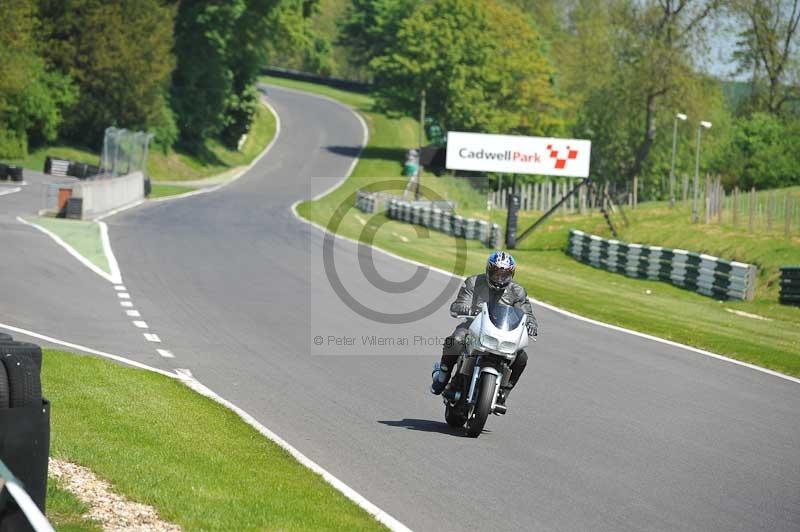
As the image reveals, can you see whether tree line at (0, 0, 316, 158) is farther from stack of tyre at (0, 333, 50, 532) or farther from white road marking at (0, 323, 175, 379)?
stack of tyre at (0, 333, 50, 532)

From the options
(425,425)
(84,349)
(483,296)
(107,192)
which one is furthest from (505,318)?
(107,192)

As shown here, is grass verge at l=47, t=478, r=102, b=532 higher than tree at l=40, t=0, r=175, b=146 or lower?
lower

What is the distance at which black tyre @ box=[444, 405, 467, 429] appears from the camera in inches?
481

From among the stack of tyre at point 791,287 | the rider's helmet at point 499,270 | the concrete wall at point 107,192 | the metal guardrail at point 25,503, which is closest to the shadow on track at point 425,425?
the rider's helmet at point 499,270

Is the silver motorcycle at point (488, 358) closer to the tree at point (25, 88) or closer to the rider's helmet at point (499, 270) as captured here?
the rider's helmet at point (499, 270)

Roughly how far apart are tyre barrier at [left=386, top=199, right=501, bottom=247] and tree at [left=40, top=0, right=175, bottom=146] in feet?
65.0

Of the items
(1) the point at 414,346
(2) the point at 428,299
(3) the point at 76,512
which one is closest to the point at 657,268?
(2) the point at 428,299

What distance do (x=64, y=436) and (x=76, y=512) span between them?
2218 millimetres

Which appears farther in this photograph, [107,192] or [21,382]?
[107,192]

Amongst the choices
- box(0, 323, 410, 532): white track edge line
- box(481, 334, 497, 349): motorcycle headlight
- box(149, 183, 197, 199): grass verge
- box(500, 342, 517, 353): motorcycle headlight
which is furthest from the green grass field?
box(500, 342, 517, 353): motorcycle headlight

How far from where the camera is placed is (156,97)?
245 feet

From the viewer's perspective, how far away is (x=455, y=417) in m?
12.3

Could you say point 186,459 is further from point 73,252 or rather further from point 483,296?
point 73,252

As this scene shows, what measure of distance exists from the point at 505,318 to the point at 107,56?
63.6 meters
